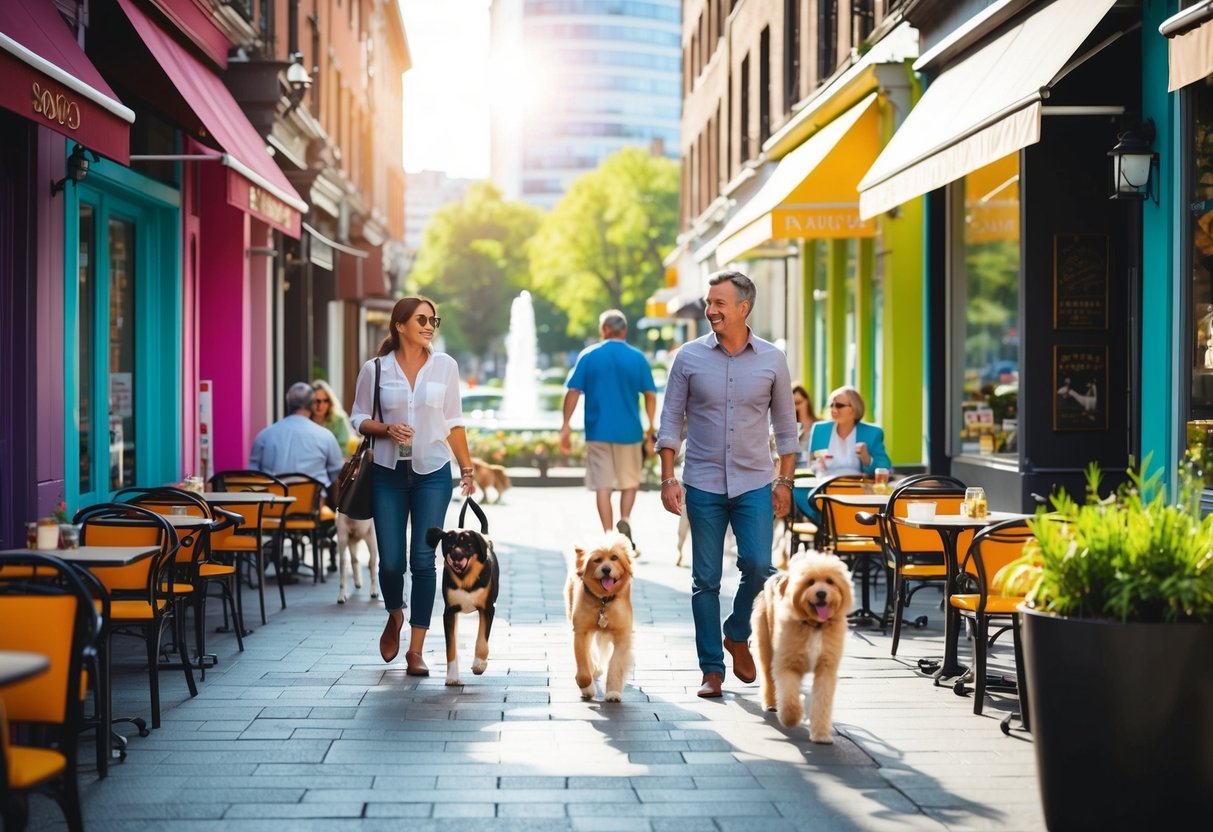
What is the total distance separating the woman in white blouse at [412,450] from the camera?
8555mm

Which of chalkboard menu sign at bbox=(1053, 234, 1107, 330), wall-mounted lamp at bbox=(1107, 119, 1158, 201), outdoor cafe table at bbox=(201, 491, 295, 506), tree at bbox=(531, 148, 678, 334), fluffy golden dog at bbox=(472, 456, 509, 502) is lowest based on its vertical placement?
fluffy golden dog at bbox=(472, 456, 509, 502)

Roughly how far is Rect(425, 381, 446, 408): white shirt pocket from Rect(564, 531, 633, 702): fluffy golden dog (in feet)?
4.33

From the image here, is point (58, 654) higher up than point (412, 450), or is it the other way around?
point (412, 450)

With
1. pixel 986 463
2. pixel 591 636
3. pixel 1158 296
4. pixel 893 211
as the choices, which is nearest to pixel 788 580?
pixel 591 636

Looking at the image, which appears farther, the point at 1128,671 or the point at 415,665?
the point at 415,665

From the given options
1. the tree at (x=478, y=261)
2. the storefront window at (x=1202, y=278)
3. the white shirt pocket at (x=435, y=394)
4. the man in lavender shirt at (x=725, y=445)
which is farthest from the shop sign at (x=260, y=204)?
the tree at (x=478, y=261)

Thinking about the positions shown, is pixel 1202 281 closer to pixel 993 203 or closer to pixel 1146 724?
pixel 1146 724

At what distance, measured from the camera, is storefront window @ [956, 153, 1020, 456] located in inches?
549

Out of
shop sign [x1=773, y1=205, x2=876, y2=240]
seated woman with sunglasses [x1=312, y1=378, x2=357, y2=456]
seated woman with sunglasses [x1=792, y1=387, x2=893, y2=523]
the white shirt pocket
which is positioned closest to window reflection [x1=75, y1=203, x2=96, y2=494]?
seated woman with sunglasses [x1=312, y1=378, x2=357, y2=456]

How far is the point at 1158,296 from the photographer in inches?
376

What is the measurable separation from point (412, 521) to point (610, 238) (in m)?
61.9

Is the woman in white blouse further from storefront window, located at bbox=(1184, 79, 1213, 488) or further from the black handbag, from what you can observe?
storefront window, located at bbox=(1184, 79, 1213, 488)

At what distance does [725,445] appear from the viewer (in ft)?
26.0

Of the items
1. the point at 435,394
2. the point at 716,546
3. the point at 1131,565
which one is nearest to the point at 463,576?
the point at 435,394
